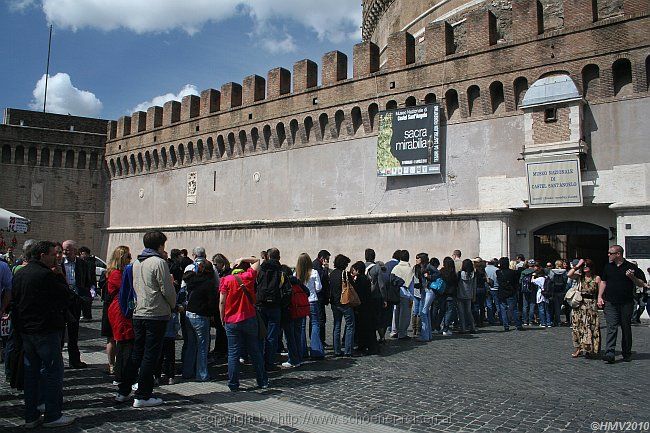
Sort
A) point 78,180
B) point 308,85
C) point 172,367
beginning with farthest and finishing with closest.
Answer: point 78,180, point 308,85, point 172,367

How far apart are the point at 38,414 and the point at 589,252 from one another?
16.2 metres

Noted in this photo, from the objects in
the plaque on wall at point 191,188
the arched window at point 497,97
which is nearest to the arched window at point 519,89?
the arched window at point 497,97

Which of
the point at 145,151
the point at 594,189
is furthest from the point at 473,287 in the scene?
the point at 145,151

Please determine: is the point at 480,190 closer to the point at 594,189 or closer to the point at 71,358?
the point at 594,189

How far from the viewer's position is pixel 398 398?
5.74m

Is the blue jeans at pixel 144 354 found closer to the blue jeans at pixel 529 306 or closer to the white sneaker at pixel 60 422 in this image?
the white sneaker at pixel 60 422

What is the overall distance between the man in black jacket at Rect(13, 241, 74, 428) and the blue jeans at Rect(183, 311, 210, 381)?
6.24 feet

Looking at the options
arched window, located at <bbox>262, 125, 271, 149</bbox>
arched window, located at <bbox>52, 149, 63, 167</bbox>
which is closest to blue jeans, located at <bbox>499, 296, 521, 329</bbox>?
arched window, located at <bbox>262, 125, 271, 149</bbox>

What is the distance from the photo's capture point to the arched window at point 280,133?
21.5 m

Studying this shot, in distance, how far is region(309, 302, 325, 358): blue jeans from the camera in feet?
26.5

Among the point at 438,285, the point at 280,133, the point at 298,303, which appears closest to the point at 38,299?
the point at 298,303

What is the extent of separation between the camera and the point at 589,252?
1686cm

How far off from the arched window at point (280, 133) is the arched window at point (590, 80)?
11055mm

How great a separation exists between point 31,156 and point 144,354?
28.7 metres
